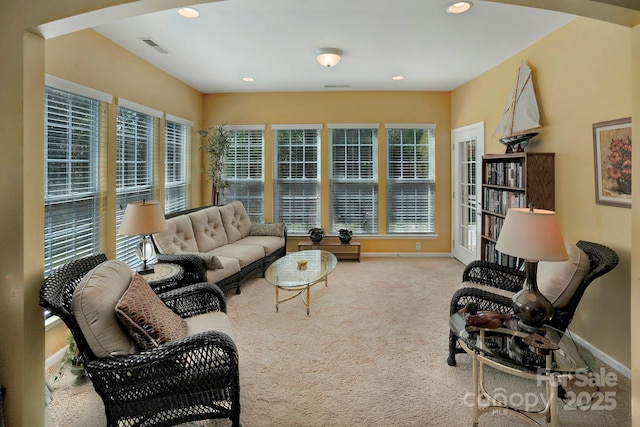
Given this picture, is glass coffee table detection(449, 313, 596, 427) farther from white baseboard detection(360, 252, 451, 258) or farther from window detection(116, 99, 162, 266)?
white baseboard detection(360, 252, 451, 258)

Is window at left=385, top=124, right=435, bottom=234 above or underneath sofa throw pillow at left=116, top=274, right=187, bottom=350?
above

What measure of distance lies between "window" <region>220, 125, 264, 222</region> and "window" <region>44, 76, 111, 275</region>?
8.75ft

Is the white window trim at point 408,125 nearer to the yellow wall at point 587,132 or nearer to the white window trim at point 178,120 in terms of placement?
the yellow wall at point 587,132

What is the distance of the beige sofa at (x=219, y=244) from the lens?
141 inches

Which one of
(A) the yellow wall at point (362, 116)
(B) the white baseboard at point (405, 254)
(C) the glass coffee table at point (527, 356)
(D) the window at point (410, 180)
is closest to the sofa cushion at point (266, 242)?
(A) the yellow wall at point (362, 116)

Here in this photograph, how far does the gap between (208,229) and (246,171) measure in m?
1.67

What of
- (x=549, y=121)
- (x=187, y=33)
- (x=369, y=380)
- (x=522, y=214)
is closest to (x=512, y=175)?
(x=549, y=121)

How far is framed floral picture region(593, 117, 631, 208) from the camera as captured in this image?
2512 mm

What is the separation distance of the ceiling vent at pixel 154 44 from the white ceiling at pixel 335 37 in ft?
0.15

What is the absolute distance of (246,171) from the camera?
6078mm

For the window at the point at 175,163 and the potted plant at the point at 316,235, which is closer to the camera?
the window at the point at 175,163

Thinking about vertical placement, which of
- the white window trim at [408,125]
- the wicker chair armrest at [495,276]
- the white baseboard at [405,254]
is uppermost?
the white window trim at [408,125]

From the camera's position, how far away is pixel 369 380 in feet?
7.91

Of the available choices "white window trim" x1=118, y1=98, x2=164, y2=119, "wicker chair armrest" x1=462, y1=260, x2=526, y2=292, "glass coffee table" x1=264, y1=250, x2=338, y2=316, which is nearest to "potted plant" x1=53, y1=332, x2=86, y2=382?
"glass coffee table" x1=264, y1=250, x2=338, y2=316
